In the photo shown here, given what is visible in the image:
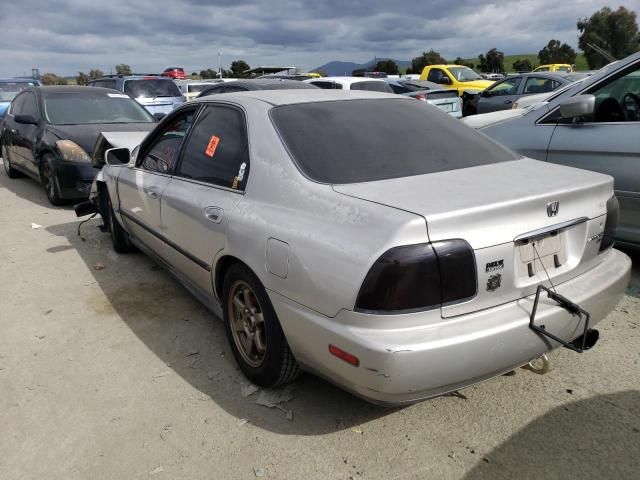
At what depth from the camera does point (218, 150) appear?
3098 mm

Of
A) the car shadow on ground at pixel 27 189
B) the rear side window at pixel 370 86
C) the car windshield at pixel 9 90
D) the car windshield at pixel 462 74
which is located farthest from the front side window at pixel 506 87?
the car windshield at pixel 9 90

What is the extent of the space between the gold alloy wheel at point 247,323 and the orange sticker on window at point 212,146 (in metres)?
0.87

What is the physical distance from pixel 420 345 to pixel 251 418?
3.58ft

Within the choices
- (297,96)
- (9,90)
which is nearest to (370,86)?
(297,96)

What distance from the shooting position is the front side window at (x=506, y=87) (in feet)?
42.8

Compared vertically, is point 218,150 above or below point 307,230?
above

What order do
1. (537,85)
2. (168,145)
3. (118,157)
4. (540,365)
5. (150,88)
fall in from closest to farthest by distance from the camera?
(540,365) → (168,145) → (118,157) → (537,85) → (150,88)

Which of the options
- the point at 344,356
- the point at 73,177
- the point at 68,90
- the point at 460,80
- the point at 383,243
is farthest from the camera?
the point at 460,80

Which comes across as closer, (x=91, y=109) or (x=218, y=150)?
(x=218, y=150)

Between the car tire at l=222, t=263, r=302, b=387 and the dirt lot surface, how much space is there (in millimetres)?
163

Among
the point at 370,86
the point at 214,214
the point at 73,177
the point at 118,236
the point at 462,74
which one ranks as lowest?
the point at 118,236

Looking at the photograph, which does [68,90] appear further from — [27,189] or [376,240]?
[376,240]

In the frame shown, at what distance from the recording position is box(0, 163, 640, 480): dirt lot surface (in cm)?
228

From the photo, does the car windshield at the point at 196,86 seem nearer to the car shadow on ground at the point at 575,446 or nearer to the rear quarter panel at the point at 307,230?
the rear quarter panel at the point at 307,230
